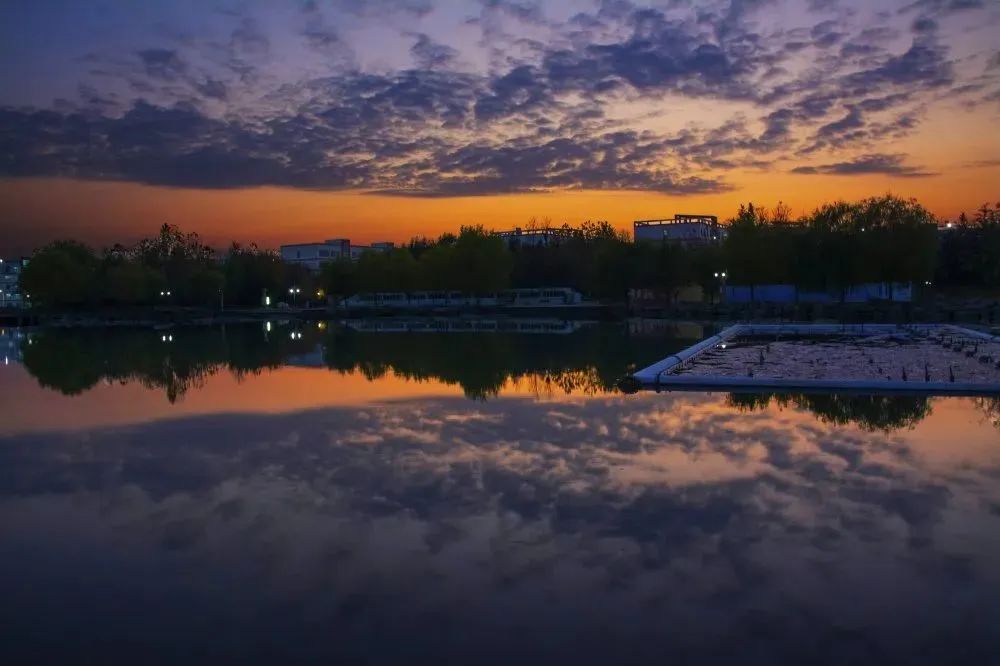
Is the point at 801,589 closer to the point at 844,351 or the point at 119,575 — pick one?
the point at 119,575

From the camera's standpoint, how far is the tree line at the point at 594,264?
2178 inches

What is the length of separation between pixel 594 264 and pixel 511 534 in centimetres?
6884

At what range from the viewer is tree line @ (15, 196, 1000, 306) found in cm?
5531

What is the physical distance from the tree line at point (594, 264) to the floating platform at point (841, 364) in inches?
827

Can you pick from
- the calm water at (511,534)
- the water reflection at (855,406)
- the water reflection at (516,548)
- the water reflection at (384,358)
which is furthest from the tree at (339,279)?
the water reflection at (516,548)

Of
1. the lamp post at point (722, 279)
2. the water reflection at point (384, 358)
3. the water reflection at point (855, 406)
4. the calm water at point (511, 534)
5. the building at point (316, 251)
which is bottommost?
the water reflection at point (384, 358)

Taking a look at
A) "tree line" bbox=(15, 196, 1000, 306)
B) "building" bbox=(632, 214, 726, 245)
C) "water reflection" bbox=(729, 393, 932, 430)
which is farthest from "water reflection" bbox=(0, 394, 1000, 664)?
"building" bbox=(632, 214, 726, 245)

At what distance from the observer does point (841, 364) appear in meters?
22.1

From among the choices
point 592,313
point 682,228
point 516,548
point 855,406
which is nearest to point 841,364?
point 855,406

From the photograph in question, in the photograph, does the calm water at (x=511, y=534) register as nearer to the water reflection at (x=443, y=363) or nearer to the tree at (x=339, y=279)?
the water reflection at (x=443, y=363)

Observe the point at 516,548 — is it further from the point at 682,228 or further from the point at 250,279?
the point at 682,228

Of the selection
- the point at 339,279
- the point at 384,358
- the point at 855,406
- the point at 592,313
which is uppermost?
the point at 339,279

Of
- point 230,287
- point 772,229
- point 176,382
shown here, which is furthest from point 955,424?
point 230,287

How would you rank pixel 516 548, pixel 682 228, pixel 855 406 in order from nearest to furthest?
pixel 516 548 → pixel 855 406 → pixel 682 228
